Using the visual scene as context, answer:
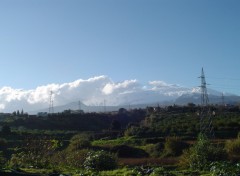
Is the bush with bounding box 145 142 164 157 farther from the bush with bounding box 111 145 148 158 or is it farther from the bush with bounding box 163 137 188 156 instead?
the bush with bounding box 163 137 188 156

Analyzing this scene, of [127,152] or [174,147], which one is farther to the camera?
[127,152]

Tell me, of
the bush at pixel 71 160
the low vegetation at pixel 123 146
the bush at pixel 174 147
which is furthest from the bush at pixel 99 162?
the bush at pixel 174 147

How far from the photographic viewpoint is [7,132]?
6494cm

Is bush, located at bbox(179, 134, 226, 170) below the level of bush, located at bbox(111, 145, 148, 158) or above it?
above

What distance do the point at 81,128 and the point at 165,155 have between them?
46535 mm

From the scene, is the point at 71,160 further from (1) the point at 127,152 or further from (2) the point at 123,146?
(2) the point at 123,146

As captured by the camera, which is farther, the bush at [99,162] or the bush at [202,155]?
the bush at [99,162]

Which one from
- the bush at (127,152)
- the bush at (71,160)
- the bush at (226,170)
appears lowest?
the bush at (127,152)

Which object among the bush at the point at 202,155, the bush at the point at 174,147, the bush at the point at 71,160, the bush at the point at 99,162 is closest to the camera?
the bush at the point at 202,155

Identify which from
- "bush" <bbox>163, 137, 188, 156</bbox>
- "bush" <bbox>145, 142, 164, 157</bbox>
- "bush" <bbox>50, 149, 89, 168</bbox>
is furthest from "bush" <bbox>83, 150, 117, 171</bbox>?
"bush" <bbox>145, 142, 164, 157</bbox>

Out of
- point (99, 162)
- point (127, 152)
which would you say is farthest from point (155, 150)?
point (99, 162)

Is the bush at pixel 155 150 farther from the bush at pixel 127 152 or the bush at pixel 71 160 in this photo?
the bush at pixel 71 160

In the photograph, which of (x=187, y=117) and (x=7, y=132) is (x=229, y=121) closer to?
(x=187, y=117)

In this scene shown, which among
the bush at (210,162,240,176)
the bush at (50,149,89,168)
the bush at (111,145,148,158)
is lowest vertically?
the bush at (111,145,148,158)
